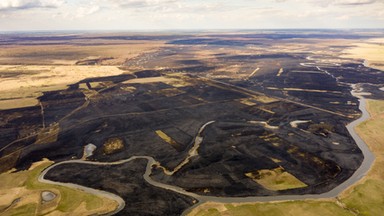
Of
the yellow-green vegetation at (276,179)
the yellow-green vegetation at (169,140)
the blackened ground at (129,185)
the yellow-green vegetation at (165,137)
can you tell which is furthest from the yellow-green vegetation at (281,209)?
the yellow-green vegetation at (165,137)

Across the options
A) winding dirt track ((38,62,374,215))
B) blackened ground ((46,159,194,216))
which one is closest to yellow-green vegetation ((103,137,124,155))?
winding dirt track ((38,62,374,215))

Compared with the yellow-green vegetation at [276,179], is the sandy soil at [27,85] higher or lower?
higher

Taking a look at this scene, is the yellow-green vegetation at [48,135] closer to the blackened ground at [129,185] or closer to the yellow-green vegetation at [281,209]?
the blackened ground at [129,185]

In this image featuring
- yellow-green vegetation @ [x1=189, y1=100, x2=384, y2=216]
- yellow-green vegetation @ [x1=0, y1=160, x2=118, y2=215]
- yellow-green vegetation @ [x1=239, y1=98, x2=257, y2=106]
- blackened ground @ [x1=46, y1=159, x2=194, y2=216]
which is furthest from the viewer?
yellow-green vegetation @ [x1=239, y1=98, x2=257, y2=106]

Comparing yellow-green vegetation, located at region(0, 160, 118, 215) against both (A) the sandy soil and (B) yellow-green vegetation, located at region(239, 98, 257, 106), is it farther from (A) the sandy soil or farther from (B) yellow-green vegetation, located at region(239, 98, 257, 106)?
(B) yellow-green vegetation, located at region(239, 98, 257, 106)

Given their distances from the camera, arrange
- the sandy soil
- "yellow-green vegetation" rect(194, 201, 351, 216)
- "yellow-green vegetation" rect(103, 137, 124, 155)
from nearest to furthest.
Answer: "yellow-green vegetation" rect(194, 201, 351, 216)
"yellow-green vegetation" rect(103, 137, 124, 155)
the sandy soil
